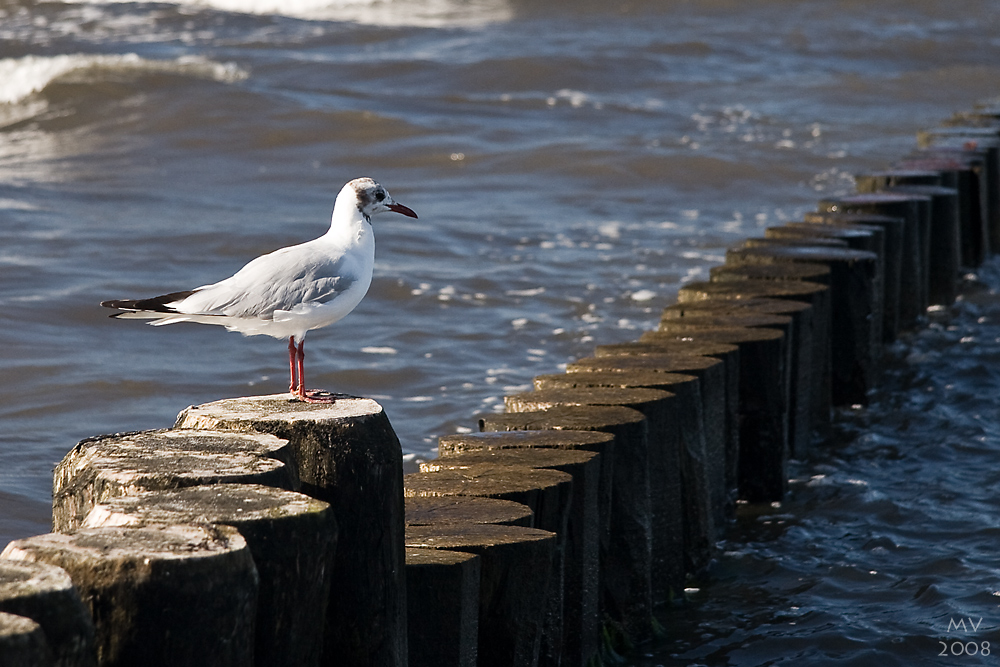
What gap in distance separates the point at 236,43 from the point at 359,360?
67.4 feet

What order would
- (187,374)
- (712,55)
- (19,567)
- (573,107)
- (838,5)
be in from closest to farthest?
(19,567) < (187,374) < (573,107) < (712,55) < (838,5)

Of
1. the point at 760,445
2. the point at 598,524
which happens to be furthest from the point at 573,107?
the point at 598,524

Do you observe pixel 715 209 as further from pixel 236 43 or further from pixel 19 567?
pixel 236 43

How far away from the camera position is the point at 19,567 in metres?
2.46

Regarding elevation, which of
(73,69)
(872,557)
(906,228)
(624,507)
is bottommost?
(872,557)

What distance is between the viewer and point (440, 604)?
3627 millimetres

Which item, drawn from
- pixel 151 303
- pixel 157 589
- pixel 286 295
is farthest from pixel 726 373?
pixel 157 589

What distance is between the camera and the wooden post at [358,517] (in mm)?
3305

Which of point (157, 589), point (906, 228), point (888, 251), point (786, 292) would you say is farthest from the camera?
point (906, 228)

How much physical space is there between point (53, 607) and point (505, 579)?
1.73 metres

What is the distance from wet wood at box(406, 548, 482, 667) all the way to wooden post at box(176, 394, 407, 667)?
0.73ft

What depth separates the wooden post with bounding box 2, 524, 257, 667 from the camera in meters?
2.54

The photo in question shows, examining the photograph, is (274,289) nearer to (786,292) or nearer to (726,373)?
(726,373)

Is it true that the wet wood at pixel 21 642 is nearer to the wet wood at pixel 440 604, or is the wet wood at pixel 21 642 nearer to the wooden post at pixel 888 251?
the wet wood at pixel 440 604
